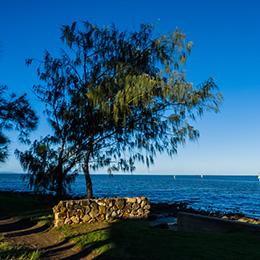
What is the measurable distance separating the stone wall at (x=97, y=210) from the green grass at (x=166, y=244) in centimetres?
163

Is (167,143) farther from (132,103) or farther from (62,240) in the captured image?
(62,240)

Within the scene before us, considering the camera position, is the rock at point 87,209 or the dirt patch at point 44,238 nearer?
the dirt patch at point 44,238

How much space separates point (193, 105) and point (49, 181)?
8.64 metres

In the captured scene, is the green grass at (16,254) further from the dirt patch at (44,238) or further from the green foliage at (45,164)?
the green foliage at (45,164)

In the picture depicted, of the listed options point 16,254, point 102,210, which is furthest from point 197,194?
point 16,254

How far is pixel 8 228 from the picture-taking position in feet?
35.2

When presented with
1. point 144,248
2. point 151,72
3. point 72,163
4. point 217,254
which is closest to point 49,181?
point 72,163

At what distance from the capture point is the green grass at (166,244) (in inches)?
255

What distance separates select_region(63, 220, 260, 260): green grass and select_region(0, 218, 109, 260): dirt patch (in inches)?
13.9

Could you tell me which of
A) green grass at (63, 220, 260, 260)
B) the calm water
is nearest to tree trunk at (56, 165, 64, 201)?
green grass at (63, 220, 260, 260)

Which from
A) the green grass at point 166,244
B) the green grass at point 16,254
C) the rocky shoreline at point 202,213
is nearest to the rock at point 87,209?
the green grass at point 166,244

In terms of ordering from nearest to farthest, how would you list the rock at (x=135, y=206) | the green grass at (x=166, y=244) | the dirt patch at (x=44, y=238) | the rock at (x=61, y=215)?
the green grass at (x=166, y=244) → the dirt patch at (x=44, y=238) → the rock at (x=61, y=215) → the rock at (x=135, y=206)

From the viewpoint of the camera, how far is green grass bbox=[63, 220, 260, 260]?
21.2ft

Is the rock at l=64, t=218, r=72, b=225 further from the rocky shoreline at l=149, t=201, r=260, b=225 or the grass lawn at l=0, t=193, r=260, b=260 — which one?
the rocky shoreline at l=149, t=201, r=260, b=225
